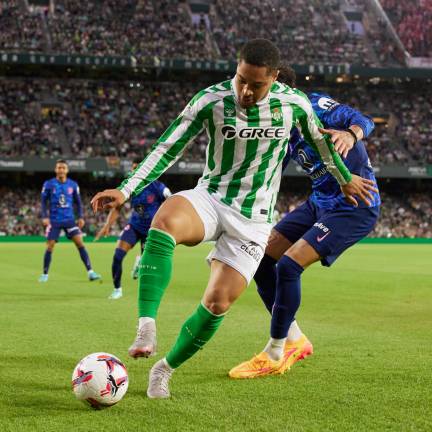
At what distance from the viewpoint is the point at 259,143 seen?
A: 423 centimetres

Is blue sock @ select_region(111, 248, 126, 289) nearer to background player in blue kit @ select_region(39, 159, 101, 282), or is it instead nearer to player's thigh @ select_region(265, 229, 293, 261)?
background player in blue kit @ select_region(39, 159, 101, 282)

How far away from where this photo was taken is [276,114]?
4.22 metres

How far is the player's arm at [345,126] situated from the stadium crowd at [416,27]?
46262mm

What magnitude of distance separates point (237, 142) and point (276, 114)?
31 cm

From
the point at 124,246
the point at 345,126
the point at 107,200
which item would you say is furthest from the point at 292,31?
the point at 107,200

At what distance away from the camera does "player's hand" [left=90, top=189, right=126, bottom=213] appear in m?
3.64

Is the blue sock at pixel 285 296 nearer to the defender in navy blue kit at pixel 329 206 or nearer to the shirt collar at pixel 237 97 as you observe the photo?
the defender in navy blue kit at pixel 329 206

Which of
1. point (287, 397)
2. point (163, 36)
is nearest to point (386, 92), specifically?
point (163, 36)

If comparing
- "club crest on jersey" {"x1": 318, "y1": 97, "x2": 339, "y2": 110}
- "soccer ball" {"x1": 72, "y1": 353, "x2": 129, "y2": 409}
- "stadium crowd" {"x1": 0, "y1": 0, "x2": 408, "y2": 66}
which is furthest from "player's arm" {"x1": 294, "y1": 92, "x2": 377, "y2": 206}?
"stadium crowd" {"x1": 0, "y1": 0, "x2": 408, "y2": 66}

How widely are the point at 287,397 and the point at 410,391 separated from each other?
809 mm

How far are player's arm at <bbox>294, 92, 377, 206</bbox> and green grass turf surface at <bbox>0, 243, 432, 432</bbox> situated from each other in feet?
4.36

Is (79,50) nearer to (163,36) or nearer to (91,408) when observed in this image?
(163,36)

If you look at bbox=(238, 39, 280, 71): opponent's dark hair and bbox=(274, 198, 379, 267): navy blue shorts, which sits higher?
bbox=(238, 39, 280, 71): opponent's dark hair

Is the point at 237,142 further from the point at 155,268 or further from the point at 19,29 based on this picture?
the point at 19,29
